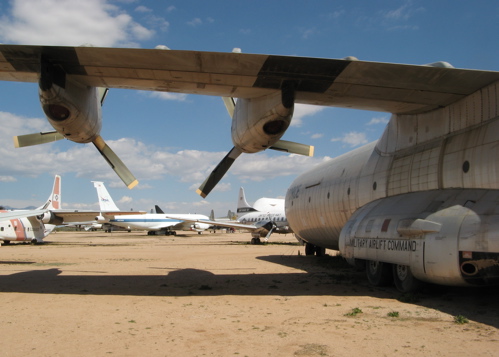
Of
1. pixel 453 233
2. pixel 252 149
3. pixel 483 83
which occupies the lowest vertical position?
pixel 453 233

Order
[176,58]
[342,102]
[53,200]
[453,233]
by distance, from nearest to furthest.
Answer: [453,233] → [176,58] → [342,102] → [53,200]

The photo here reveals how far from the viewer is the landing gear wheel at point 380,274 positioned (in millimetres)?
A: 9006

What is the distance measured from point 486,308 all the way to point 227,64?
19.8ft

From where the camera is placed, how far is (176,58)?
23.3 feet

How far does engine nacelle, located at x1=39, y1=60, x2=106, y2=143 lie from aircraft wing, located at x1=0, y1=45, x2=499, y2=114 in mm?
219

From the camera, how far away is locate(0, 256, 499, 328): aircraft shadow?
24.4ft

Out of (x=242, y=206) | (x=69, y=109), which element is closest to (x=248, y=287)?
(x=69, y=109)

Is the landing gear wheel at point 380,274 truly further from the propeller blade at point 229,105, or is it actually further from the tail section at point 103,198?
the tail section at point 103,198

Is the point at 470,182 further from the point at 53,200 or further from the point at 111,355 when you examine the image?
the point at 53,200

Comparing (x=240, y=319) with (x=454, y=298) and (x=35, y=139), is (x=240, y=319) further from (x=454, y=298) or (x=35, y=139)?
(x=35, y=139)

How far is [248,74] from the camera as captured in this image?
7645mm

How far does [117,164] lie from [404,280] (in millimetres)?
7148

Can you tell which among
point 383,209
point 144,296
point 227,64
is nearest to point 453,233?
point 383,209

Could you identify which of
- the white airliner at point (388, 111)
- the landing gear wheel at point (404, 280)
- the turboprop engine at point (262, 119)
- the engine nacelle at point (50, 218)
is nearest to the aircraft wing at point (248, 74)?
the white airliner at point (388, 111)
